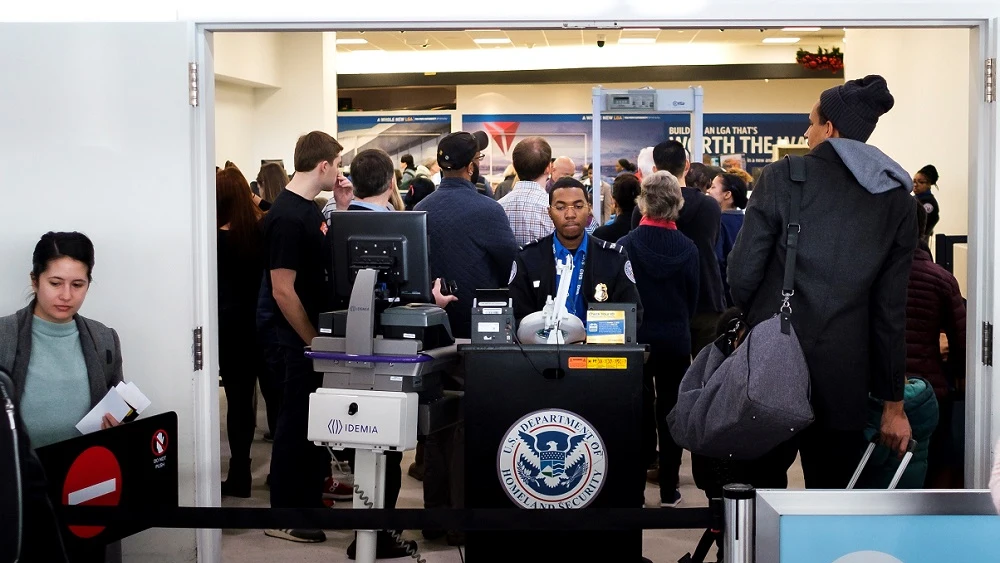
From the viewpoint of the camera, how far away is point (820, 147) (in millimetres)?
2846

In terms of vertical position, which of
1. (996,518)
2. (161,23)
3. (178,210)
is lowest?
(996,518)

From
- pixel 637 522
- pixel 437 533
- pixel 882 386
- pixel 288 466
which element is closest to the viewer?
pixel 637 522

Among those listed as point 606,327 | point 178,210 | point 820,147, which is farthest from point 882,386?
point 178,210

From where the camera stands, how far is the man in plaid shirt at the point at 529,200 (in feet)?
16.6

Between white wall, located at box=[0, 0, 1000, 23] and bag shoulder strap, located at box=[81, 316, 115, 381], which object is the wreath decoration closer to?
white wall, located at box=[0, 0, 1000, 23]

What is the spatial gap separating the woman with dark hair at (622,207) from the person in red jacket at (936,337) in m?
1.76

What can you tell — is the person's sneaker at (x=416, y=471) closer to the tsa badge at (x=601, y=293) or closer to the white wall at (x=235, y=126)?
the tsa badge at (x=601, y=293)

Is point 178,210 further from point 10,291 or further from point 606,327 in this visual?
point 606,327

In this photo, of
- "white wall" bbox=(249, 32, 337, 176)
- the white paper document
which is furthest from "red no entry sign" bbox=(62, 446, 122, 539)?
"white wall" bbox=(249, 32, 337, 176)

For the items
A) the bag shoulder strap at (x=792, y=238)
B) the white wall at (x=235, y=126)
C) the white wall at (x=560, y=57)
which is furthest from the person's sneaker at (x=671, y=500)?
the white wall at (x=560, y=57)

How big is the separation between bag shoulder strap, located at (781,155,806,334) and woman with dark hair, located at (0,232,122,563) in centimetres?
194

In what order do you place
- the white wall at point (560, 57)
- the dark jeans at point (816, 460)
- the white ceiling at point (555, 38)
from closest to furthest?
the dark jeans at point (816, 460) → the white ceiling at point (555, 38) → the white wall at point (560, 57)

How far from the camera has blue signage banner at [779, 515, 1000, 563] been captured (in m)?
2.10

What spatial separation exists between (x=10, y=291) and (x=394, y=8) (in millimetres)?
1481
